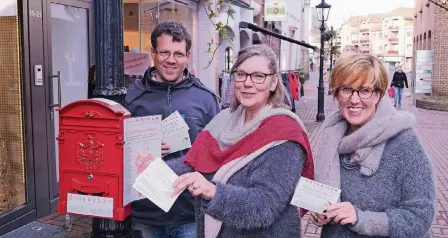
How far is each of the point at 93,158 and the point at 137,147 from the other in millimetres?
186

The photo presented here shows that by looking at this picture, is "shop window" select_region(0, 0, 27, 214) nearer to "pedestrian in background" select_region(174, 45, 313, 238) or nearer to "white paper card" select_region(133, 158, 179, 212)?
"pedestrian in background" select_region(174, 45, 313, 238)

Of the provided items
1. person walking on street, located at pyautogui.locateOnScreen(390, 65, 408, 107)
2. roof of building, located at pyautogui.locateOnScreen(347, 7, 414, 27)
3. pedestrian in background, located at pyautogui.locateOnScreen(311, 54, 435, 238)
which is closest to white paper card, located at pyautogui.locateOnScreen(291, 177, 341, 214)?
pedestrian in background, located at pyautogui.locateOnScreen(311, 54, 435, 238)

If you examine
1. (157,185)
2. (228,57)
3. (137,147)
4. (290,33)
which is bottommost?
(157,185)

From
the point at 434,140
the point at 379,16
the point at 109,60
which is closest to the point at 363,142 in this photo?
the point at 109,60

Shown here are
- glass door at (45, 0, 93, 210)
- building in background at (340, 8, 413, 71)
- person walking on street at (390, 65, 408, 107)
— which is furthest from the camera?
building in background at (340, 8, 413, 71)

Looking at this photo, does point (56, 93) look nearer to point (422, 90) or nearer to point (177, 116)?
point (177, 116)

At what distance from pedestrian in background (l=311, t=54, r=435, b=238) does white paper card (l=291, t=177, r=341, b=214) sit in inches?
1.3

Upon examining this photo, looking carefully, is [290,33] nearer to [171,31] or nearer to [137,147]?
[171,31]

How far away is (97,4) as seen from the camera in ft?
8.02

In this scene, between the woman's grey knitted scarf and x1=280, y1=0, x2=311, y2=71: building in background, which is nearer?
the woman's grey knitted scarf

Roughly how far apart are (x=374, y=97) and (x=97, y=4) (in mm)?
1361

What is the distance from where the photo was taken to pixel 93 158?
2.11 m

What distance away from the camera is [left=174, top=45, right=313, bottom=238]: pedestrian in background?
6.19 feet

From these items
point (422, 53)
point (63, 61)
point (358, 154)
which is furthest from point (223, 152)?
point (422, 53)
